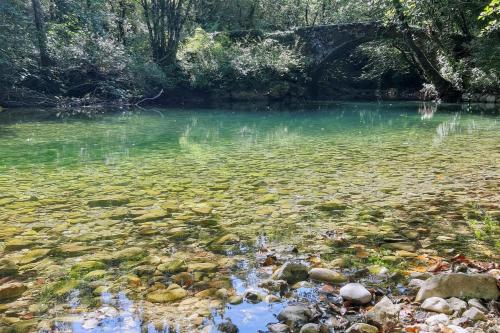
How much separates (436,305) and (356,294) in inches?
17.2

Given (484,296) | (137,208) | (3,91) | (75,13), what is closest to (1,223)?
(137,208)

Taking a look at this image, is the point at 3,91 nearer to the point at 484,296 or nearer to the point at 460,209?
the point at 460,209

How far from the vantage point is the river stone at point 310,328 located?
239 cm

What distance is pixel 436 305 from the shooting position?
102 inches

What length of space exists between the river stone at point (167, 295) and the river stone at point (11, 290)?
83 centimetres

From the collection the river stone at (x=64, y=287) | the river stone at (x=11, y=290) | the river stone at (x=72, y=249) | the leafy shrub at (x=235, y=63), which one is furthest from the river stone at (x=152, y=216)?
the leafy shrub at (x=235, y=63)

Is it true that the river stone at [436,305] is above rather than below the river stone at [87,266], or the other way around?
above

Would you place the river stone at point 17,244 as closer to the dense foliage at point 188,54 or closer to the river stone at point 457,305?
the river stone at point 457,305

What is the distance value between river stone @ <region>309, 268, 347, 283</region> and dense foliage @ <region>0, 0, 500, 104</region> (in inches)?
609

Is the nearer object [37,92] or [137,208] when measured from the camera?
[137,208]

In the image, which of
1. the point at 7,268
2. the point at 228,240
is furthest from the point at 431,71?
the point at 7,268

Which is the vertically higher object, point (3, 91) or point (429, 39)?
point (429, 39)

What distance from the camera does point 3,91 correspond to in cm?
2002

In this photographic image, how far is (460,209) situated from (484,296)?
228 centimetres
